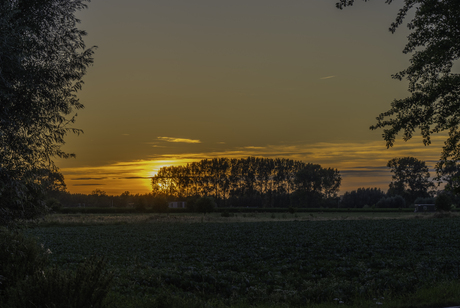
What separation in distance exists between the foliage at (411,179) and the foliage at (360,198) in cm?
1194

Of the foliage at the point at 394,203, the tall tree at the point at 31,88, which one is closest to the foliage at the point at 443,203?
the foliage at the point at 394,203

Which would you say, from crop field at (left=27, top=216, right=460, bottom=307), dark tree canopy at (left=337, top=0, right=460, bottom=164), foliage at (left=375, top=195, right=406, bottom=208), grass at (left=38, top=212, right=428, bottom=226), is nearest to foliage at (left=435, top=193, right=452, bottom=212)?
grass at (left=38, top=212, right=428, bottom=226)

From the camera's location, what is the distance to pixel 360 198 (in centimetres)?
15038

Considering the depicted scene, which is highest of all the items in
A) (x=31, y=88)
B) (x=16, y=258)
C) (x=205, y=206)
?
(x=31, y=88)

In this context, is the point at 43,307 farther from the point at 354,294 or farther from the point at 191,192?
the point at 191,192


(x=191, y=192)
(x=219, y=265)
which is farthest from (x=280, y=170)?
(x=219, y=265)

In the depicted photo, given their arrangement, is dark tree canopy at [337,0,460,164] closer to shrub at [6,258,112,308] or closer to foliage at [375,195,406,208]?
shrub at [6,258,112,308]

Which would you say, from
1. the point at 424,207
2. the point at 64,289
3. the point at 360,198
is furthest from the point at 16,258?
the point at 360,198

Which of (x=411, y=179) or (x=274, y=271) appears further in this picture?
(x=411, y=179)

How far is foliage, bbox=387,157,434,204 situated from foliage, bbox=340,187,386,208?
11.9m

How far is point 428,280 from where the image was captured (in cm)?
1332

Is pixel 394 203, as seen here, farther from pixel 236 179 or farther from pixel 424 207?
pixel 236 179

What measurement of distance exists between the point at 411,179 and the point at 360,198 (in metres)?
20.2

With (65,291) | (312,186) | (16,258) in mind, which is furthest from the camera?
(312,186)
